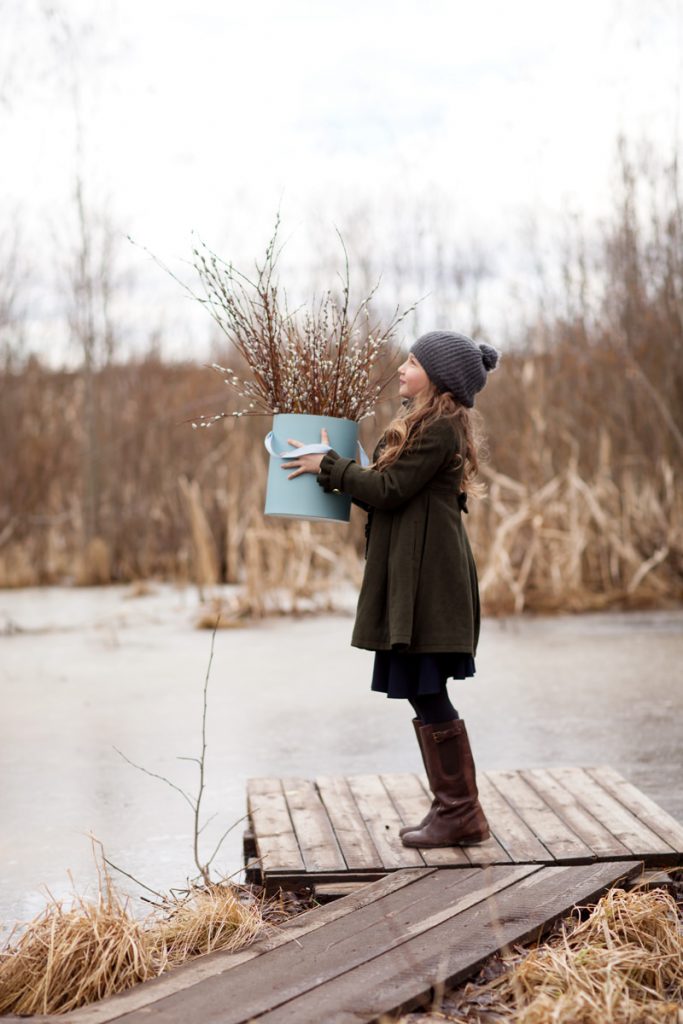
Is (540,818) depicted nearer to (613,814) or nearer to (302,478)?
(613,814)

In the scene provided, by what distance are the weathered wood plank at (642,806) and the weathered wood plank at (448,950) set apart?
34cm

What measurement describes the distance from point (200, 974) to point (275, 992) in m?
0.22

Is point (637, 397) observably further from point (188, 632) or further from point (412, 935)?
→ point (412, 935)

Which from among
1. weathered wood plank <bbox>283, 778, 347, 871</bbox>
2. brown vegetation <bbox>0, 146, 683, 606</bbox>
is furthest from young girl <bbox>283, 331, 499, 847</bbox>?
brown vegetation <bbox>0, 146, 683, 606</bbox>

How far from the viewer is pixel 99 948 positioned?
2.78 metres

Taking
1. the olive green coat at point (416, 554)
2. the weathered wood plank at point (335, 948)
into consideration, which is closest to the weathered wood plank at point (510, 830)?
the weathered wood plank at point (335, 948)

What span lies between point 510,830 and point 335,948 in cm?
111

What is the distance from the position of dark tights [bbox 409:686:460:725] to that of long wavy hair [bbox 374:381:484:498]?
2.01 ft

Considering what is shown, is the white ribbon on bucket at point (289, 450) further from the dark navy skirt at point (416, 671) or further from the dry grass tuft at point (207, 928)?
the dry grass tuft at point (207, 928)

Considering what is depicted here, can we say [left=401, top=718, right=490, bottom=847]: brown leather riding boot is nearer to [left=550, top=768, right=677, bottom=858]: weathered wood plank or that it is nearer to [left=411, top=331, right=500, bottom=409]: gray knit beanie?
[left=550, top=768, right=677, bottom=858]: weathered wood plank

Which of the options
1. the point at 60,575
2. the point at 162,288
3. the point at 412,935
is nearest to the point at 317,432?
the point at 412,935

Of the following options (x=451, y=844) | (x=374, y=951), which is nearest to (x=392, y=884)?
(x=451, y=844)

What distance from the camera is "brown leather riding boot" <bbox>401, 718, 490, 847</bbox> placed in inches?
145

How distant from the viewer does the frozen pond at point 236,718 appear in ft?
13.9
